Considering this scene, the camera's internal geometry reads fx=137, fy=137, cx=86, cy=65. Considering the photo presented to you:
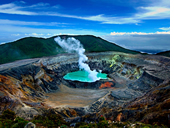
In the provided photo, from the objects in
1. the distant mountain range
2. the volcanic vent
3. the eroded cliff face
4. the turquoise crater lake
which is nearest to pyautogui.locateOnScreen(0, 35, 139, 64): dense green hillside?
the distant mountain range

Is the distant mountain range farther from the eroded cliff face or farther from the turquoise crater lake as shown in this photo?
the turquoise crater lake

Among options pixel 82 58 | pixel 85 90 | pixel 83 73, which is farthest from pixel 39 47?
pixel 85 90

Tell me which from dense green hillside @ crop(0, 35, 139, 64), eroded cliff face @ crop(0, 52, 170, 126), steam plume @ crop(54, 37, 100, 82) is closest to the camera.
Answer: eroded cliff face @ crop(0, 52, 170, 126)

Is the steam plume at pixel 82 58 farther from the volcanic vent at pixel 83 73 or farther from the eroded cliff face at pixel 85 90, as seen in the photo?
the eroded cliff face at pixel 85 90

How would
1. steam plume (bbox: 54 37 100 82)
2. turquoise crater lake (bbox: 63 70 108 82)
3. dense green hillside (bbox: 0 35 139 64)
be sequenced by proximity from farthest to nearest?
1. dense green hillside (bbox: 0 35 139 64)
2. steam plume (bbox: 54 37 100 82)
3. turquoise crater lake (bbox: 63 70 108 82)

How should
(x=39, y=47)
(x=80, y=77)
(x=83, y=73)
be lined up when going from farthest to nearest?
1. (x=39, y=47)
2. (x=83, y=73)
3. (x=80, y=77)

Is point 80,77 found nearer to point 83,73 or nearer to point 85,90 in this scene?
point 83,73

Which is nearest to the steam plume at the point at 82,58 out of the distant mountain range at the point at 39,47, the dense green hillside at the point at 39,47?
Answer: the distant mountain range at the point at 39,47
